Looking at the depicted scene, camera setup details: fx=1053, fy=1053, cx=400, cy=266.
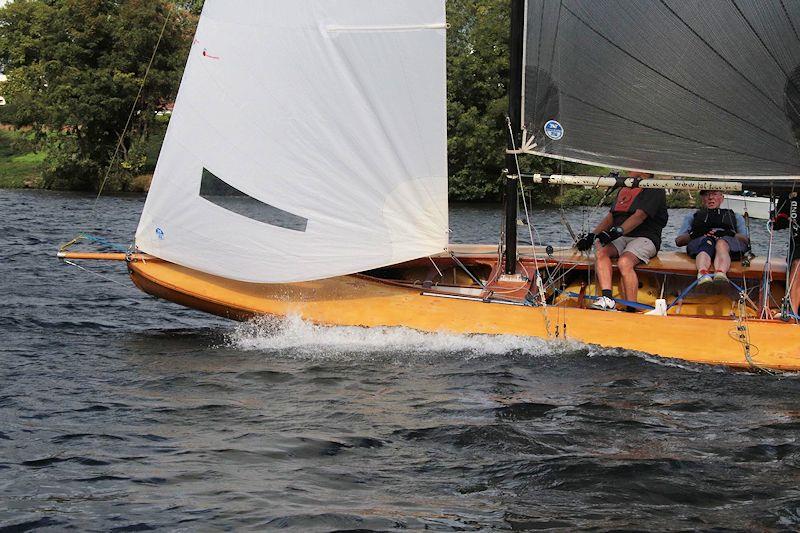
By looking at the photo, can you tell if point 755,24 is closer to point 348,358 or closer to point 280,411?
point 348,358

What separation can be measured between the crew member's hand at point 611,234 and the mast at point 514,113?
85 cm

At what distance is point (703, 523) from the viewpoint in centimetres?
561

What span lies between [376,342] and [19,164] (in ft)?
130

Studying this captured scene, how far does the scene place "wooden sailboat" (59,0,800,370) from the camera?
927 cm

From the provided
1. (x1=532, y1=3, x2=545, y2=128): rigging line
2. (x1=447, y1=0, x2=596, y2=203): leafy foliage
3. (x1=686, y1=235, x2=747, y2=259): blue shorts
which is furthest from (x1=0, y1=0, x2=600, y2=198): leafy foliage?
(x1=532, y1=3, x2=545, y2=128): rigging line

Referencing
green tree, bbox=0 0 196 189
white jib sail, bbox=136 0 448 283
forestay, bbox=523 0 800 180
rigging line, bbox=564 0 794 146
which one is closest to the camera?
forestay, bbox=523 0 800 180

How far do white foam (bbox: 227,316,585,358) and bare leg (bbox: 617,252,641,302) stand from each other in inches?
37.0

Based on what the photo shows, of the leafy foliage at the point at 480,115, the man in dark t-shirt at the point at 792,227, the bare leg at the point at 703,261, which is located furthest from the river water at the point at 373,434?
the leafy foliage at the point at 480,115

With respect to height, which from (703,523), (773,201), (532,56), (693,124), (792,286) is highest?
(532,56)

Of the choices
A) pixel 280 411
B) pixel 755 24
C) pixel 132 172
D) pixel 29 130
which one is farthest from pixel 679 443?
A: pixel 29 130

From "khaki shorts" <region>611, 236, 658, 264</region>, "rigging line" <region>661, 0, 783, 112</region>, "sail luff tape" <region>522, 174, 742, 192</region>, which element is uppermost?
"rigging line" <region>661, 0, 783, 112</region>

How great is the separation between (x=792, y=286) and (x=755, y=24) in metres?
2.33

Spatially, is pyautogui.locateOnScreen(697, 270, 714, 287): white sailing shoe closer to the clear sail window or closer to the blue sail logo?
the blue sail logo

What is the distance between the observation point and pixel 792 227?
9.22 meters
